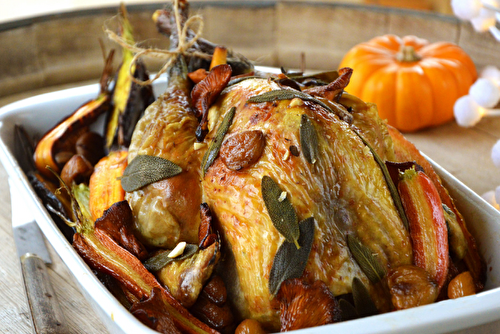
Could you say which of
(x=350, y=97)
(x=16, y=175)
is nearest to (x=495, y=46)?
(x=350, y=97)

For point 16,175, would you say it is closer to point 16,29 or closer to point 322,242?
point 322,242

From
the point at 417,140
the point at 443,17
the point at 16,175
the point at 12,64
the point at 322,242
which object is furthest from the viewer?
the point at 443,17

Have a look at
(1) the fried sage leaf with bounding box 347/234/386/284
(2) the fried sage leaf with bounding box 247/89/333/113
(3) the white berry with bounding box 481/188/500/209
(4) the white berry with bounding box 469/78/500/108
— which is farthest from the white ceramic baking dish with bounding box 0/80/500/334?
(4) the white berry with bounding box 469/78/500/108

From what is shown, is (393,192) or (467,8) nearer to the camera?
(393,192)

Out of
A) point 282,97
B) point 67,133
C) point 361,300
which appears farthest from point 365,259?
point 67,133

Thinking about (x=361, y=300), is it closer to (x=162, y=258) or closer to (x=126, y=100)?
(x=162, y=258)

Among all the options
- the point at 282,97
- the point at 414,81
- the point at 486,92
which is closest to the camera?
the point at 282,97
